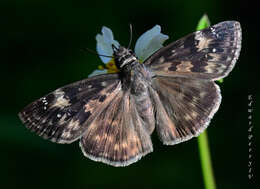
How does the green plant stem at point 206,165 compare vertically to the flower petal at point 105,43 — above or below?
below

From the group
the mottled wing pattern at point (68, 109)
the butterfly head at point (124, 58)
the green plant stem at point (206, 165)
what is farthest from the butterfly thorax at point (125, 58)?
the green plant stem at point (206, 165)

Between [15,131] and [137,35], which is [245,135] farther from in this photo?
[15,131]

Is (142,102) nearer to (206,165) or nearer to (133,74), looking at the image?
(133,74)

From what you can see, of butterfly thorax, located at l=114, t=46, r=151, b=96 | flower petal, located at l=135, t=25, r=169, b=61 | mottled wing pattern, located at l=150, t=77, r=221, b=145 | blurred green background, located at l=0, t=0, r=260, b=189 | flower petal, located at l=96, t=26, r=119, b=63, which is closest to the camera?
mottled wing pattern, located at l=150, t=77, r=221, b=145

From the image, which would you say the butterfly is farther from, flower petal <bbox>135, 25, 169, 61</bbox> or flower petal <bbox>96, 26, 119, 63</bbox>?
flower petal <bbox>96, 26, 119, 63</bbox>

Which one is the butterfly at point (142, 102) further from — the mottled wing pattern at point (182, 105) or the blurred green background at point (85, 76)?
the blurred green background at point (85, 76)

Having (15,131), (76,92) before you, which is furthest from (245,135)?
(15,131)

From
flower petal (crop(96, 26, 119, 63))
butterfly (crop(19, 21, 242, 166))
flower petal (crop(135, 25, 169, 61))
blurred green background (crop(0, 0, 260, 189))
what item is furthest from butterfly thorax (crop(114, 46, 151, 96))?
blurred green background (crop(0, 0, 260, 189))

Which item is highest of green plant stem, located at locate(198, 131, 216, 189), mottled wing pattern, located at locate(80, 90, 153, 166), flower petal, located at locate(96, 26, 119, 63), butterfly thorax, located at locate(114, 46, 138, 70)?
flower petal, located at locate(96, 26, 119, 63)
